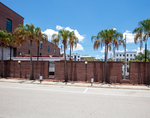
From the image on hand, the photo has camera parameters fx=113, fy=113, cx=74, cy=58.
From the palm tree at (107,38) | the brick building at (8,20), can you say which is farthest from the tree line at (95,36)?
the brick building at (8,20)

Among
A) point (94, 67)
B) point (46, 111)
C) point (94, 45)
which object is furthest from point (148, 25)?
point (46, 111)

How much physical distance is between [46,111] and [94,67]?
1138cm

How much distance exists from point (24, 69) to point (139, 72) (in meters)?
16.8

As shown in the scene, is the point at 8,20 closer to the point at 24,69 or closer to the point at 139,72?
the point at 24,69

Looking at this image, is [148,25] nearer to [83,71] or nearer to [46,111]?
[83,71]

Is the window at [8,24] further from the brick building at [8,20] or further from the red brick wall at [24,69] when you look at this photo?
the red brick wall at [24,69]

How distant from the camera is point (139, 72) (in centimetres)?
1486

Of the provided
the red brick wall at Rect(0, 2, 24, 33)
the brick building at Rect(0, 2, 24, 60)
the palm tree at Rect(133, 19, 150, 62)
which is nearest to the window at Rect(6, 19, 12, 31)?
the brick building at Rect(0, 2, 24, 60)

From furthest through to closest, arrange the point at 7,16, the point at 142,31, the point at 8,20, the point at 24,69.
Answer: the point at 8,20, the point at 7,16, the point at 24,69, the point at 142,31

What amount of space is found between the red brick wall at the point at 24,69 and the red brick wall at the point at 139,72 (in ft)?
39.4

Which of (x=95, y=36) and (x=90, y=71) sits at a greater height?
(x=95, y=36)

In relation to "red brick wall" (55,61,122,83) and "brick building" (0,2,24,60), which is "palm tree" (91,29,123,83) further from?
"brick building" (0,2,24,60)

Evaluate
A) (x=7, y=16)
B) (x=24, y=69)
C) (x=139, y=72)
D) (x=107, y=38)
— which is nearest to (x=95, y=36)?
(x=107, y=38)

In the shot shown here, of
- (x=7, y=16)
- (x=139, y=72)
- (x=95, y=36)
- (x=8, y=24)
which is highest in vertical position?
(x=7, y=16)
